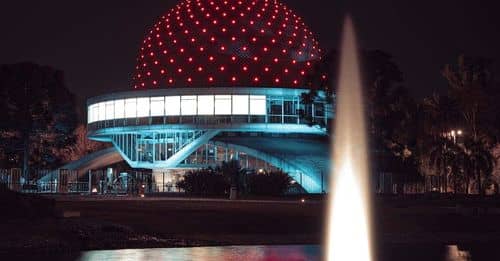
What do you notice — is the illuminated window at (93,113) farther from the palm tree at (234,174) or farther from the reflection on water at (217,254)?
the reflection on water at (217,254)

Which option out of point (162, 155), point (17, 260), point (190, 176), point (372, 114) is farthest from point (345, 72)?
point (17, 260)

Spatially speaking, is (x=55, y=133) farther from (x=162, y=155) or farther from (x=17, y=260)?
(x=17, y=260)

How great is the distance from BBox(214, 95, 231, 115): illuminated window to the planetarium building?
9 centimetres

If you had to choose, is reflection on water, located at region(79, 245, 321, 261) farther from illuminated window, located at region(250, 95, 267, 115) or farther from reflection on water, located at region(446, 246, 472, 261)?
illuminated window, located at region(250, 95, 267, 115)

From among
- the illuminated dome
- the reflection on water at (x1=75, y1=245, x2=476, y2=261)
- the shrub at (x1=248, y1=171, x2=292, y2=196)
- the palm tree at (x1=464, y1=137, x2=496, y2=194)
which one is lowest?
the reflection on water at (x1=75, y1=245, x2=476, y2=261)

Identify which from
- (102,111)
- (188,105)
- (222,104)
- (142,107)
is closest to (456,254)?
(222,104)

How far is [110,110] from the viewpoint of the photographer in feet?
279

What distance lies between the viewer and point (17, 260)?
66.6 feet

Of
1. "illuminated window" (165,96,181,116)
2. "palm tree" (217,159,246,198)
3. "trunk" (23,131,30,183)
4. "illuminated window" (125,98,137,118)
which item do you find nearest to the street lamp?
"palm tree" (217,159,246,198)

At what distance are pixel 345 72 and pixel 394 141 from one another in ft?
19.5

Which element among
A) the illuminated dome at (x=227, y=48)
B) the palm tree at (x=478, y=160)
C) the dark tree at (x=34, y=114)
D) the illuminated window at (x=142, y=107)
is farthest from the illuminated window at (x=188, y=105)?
the palm tree at (x=478, y=160)

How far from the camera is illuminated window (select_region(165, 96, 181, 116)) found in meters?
80.0

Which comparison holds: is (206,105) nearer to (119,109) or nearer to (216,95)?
(216,95)

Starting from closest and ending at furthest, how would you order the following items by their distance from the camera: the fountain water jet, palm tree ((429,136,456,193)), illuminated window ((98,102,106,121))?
1. the fountain water jet
2. palm tree ((429,136,456,193))
3. illuminated window ((98,102,106,121))
